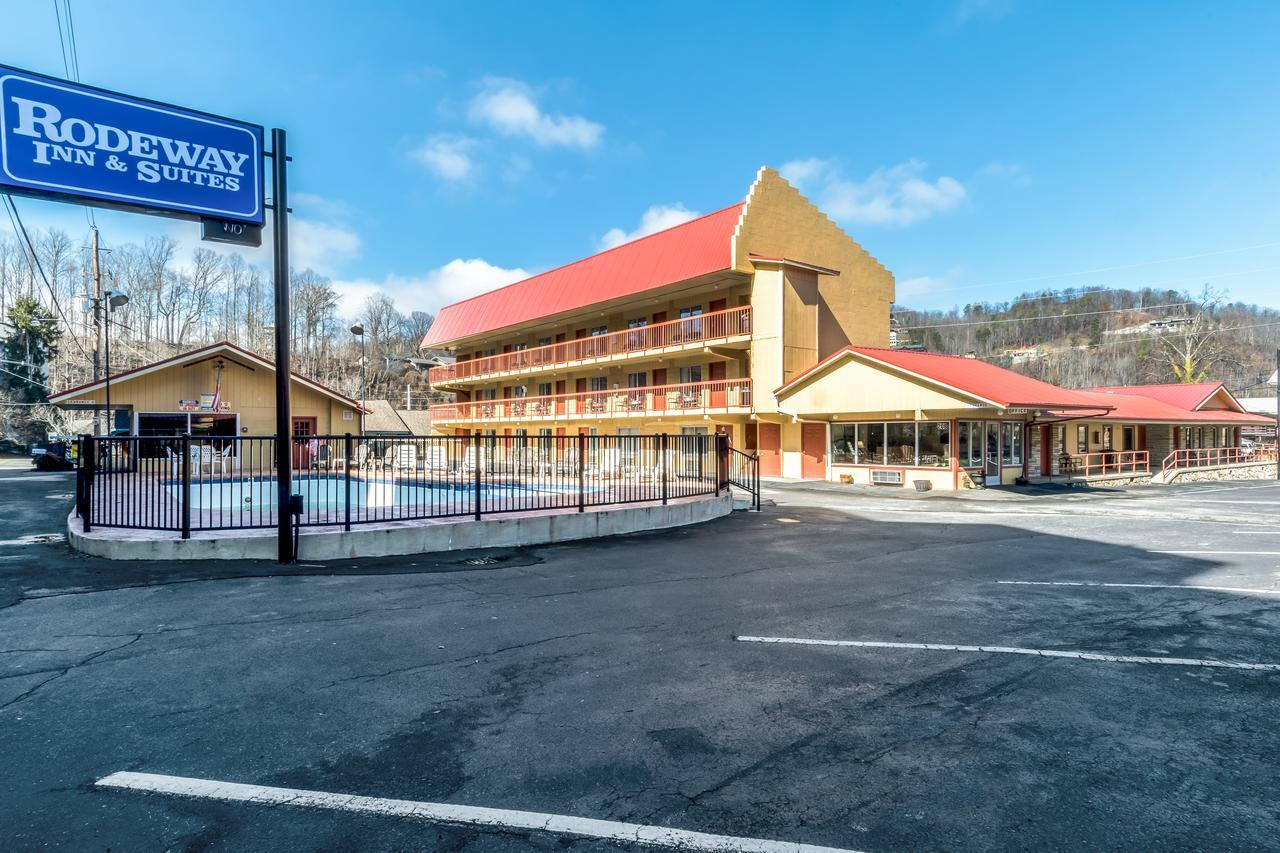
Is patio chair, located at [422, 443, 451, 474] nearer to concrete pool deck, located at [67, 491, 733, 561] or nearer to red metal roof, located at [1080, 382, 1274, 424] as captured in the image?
concrete pool deck, located at [67, 491, 733, 561]

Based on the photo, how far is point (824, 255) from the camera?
32281mm

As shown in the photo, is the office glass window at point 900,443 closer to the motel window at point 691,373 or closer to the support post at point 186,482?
the motel window at point 691,373

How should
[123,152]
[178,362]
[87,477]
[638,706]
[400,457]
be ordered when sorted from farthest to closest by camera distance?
[178,362], [400,457], [87,477], [123,152], [638,706]

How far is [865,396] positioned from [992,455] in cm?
594

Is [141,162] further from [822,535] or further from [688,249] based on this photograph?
[688,249]

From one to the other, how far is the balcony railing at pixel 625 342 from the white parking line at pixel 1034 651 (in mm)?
24350

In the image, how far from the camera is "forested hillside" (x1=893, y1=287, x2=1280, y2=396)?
6216 centimetres

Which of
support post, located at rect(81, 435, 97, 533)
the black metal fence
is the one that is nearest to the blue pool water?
the black metal fence

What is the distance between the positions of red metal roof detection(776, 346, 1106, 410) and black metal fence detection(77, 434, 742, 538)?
39.5 ft

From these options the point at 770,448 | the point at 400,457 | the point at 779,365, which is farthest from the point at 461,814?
the point at 770,448

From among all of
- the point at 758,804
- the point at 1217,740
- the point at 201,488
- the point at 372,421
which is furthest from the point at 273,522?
the point at 372,421

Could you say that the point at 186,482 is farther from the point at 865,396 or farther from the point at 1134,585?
the point at 865,396

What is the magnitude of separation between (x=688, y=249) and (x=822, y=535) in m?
21.2

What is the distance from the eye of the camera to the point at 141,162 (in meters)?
8.96
